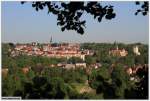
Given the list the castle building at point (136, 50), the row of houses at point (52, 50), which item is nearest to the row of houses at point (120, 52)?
the castle building at point (136, 50)

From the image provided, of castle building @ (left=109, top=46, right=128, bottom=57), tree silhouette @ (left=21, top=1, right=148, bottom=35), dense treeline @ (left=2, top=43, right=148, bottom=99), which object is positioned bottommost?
dense treeline @ (left=2, top=43, right=148, bottom=99)

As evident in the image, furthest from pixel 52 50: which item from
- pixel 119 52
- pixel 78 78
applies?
pixel 119 52

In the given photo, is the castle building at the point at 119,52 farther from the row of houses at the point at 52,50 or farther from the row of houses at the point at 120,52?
the row of houses at the point at 52,50

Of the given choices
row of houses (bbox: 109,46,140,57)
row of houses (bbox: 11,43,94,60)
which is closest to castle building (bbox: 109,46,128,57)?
row of houses (bbox: 109,46,140,57)

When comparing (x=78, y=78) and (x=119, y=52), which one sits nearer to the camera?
(x=78, y=78)

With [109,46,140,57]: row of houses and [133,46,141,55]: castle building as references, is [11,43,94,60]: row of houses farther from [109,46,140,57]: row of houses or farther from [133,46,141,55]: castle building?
[133,46,141,55]: castle building

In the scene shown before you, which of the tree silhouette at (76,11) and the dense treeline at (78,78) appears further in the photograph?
the tree silhouette at (76,11)

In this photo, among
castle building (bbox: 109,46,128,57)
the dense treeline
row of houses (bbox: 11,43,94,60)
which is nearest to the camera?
the dense treeline

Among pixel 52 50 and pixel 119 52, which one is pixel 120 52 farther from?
pixel 52 50

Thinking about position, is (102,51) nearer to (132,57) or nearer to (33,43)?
(132,57)
